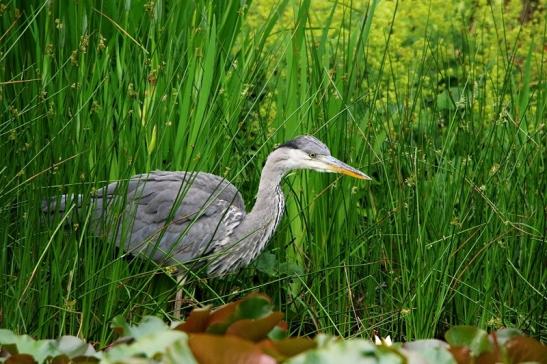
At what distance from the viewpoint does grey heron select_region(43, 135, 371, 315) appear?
193 inches

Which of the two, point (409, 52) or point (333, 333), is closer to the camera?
point (333, 333)

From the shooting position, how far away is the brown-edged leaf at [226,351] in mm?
2219

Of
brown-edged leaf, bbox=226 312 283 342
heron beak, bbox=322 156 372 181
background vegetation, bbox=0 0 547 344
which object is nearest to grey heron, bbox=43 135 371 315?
heron beak, bbox=322 156 372 181

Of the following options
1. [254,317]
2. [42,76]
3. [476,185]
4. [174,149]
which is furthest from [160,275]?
[254,317]

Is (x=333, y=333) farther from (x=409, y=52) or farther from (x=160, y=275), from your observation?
(x=409, y=52)

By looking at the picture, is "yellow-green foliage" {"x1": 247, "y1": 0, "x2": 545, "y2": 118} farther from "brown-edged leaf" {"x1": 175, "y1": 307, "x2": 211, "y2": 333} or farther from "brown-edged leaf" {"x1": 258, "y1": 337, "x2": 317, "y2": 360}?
"brown-edged leaf" {"x1": 258, "y1": 337, "x2": 317, "y2": 360}

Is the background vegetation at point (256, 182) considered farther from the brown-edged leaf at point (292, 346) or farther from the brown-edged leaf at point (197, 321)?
the brown-edged leaf at point (292, 346)

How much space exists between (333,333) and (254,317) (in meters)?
2.16

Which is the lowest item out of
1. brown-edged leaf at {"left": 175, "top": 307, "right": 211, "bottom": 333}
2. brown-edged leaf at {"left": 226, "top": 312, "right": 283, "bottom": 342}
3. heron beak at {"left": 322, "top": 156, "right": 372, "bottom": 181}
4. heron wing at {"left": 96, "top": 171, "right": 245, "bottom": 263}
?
heron wing at {"left": 96, "top": 171, "right": 245, "bottom": 263}

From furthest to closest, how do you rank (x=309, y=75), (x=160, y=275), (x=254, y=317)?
(x=309, y=75) < (x=160, y=275) < (x=254, y=317)

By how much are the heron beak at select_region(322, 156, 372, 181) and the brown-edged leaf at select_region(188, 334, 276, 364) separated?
8.64 ft

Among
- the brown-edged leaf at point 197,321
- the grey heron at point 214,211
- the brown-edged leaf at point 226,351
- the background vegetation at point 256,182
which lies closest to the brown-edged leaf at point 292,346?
the brown-edged leaf at point 226,351

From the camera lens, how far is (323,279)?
16.1ft

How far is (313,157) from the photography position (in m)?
4.89
